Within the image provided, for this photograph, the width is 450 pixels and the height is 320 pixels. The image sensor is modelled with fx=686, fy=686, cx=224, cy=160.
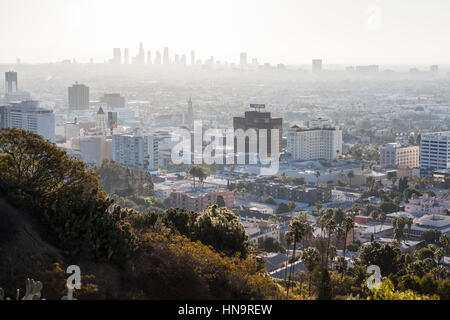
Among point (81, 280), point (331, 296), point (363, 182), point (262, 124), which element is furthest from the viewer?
point (262, 124)

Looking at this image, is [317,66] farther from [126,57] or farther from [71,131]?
[71,131]

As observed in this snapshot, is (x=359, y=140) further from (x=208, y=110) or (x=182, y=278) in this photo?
(x=182, y=278)

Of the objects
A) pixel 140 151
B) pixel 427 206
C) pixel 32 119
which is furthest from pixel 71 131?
pixel 427 206

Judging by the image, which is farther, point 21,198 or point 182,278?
point 21,198

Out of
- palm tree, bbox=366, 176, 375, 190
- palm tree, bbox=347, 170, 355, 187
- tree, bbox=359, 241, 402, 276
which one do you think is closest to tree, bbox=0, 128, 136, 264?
tree, bbox=359, 241, 402, 276

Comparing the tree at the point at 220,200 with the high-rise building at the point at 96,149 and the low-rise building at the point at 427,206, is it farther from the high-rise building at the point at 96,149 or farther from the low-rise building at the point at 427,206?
the high-rise building at the point at 96,149

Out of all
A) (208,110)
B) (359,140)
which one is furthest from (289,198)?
(208,110)
